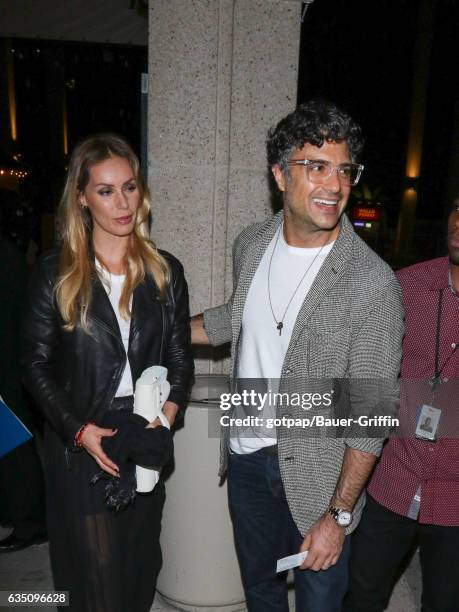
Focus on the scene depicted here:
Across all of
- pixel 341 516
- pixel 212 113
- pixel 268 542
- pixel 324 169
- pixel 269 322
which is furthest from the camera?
pixel 212 113

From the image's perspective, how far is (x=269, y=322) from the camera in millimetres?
2068

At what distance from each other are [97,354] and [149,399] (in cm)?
27

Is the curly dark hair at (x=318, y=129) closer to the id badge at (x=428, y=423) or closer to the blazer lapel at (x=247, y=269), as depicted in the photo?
the blazer lapel at (x=247, y=269)

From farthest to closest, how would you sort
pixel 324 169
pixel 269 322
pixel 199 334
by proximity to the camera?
pixel 199 334
pixel 269 322
pixel 324 169

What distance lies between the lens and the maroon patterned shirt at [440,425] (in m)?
2.07

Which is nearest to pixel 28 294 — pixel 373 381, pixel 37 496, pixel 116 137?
pixel 116 137

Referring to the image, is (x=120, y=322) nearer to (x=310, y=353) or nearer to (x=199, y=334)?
(x=199, y=334)

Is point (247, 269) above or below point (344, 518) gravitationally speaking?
above

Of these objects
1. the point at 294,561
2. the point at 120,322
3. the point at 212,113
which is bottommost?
the point at 294,561

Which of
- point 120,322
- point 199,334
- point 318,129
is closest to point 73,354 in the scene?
point 120,322

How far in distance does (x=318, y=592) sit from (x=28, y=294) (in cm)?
152

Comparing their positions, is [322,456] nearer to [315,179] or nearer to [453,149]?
[315,179]

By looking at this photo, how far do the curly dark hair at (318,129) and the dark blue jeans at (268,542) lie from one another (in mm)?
1156

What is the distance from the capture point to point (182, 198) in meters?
3.02
